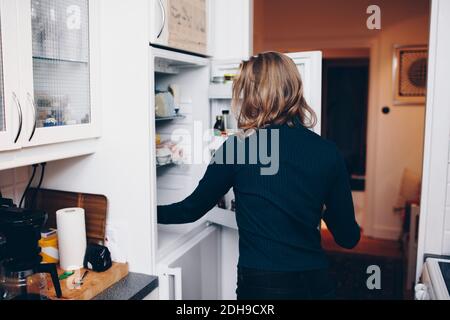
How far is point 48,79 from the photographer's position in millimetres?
1544

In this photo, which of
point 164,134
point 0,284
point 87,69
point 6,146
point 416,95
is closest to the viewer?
point 6,146

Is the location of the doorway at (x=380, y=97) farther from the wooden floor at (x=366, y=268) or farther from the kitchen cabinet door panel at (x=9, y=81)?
the kitchen cabinet door panel at (x=9, y=81)

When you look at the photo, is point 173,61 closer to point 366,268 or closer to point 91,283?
point 91,283

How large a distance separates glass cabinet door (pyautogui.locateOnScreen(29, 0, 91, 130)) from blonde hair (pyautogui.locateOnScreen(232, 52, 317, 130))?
0.63 m

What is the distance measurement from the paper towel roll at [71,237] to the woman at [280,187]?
21.6 inches

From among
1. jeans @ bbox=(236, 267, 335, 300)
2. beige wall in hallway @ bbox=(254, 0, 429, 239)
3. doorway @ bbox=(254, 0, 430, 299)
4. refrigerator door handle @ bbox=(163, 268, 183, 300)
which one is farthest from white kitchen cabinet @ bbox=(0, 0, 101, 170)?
beige wall in hallway @ bbox=(254, 0, 429, 239)

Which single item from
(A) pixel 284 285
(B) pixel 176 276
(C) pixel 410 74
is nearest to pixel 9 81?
(B) pixel 176 276

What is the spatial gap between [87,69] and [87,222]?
0.60 metres

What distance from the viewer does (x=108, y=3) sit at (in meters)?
1.70

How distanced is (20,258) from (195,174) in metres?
0.94

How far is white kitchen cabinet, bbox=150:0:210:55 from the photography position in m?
1.66

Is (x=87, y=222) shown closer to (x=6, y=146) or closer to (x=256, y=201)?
(x=6, y=146)

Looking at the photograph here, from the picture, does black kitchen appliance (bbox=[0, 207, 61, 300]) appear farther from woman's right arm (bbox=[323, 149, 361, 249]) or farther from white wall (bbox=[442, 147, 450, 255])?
white wall (bbox=[442, 147, 450, 255])
